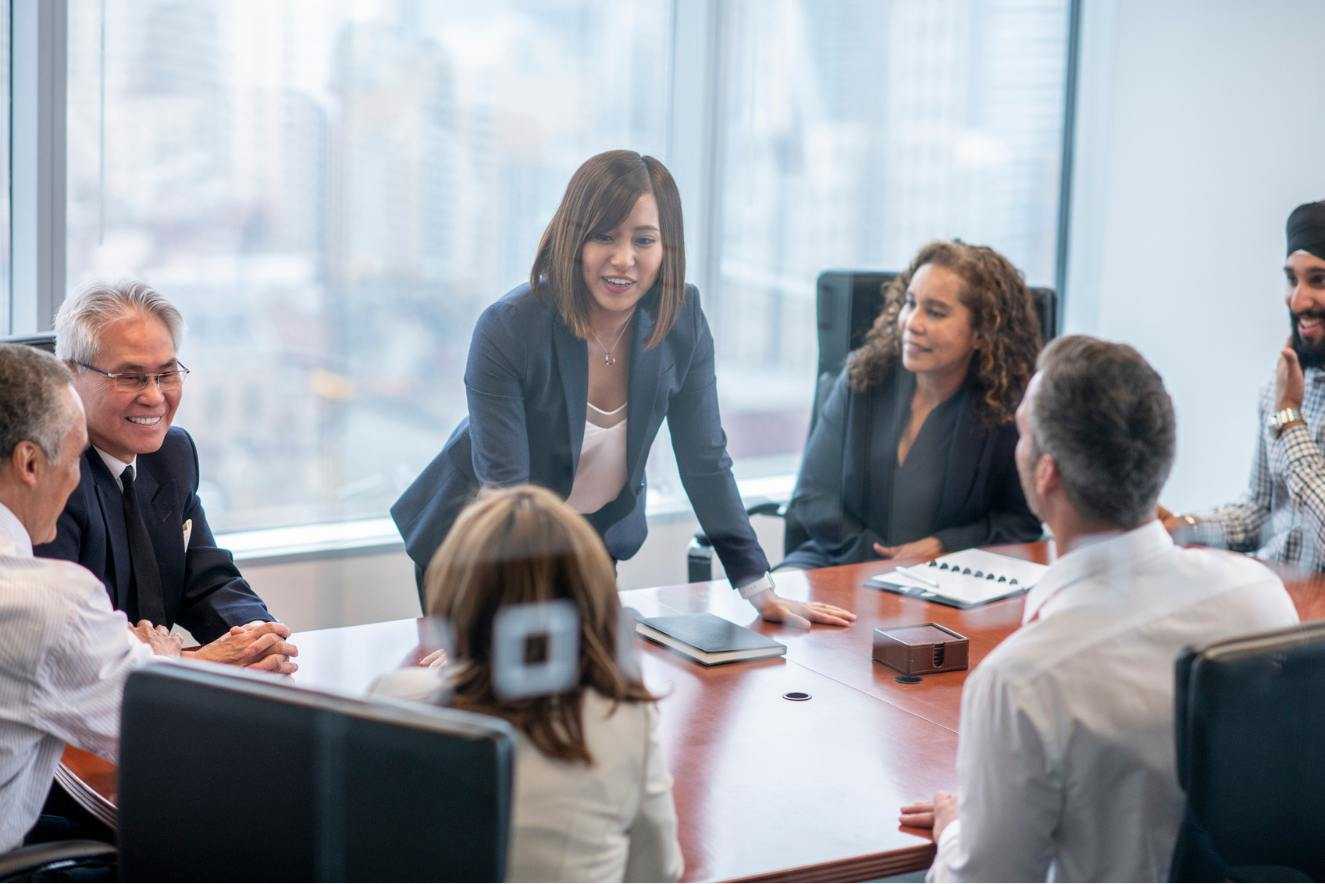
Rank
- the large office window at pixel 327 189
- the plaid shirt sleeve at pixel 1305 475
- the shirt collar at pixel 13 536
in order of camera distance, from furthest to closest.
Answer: the large office window at pixel 327 189, the plaid shirt sleeve at pixel 1305 475, the shirt collar at pixel 13 536

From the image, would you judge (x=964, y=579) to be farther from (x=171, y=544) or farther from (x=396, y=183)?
(x=396, y=183)

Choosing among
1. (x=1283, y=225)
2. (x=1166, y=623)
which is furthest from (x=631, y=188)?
(x=1283, y=225)

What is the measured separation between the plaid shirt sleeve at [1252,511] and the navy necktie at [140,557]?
179 centimetres

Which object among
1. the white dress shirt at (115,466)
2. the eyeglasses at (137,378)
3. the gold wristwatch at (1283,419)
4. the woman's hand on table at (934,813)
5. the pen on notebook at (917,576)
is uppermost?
the eyeglasses at (137,378)

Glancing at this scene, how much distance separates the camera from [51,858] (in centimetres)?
146

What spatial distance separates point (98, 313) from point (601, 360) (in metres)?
0.77

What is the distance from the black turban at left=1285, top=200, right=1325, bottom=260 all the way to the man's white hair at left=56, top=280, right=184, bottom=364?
6.67ft

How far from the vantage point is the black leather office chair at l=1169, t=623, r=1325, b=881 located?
1347 millimetres

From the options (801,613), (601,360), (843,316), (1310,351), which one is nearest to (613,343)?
(601,360)

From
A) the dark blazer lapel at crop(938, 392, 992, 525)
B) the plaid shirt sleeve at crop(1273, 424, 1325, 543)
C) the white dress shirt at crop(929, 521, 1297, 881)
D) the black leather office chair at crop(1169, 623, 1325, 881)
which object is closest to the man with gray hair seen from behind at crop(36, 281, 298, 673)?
the white dress shirt at crop(929, 521, 1297, 881)

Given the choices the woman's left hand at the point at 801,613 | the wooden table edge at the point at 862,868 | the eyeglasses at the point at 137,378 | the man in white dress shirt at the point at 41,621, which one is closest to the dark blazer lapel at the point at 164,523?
the eyeglasses at the point at 137,378

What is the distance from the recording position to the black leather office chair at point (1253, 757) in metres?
1.35

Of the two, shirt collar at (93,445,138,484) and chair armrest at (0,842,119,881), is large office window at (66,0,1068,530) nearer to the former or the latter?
shirt collar at (93,445,138,484)

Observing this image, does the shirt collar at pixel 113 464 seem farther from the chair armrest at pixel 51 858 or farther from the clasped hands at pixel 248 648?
the chair armrest at pixel 51 858
